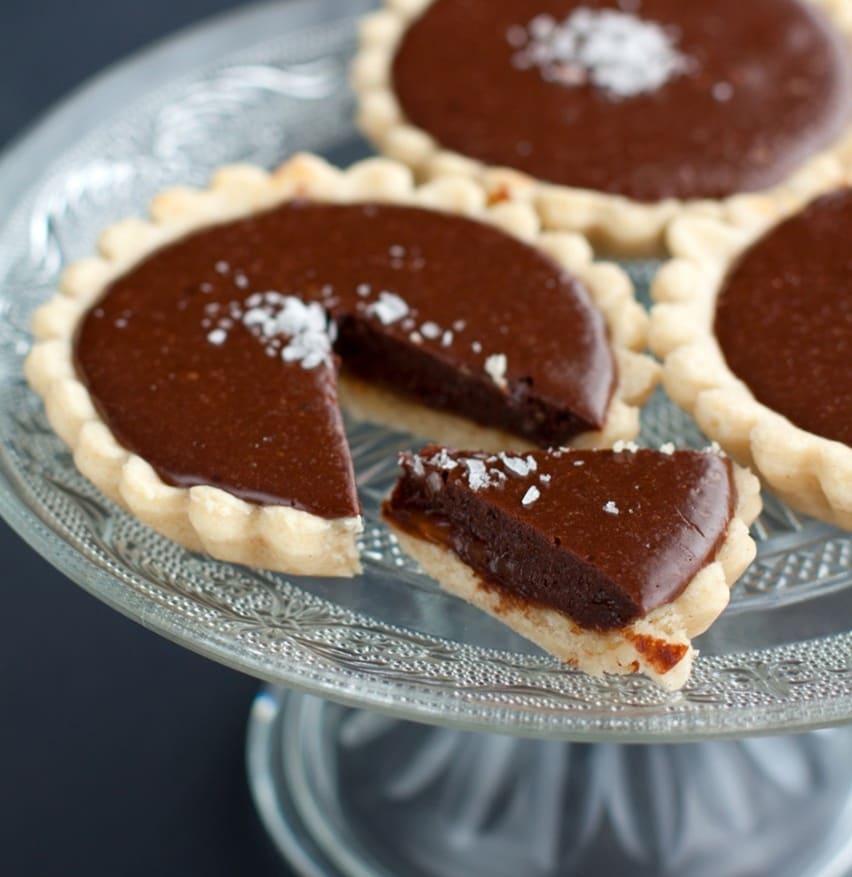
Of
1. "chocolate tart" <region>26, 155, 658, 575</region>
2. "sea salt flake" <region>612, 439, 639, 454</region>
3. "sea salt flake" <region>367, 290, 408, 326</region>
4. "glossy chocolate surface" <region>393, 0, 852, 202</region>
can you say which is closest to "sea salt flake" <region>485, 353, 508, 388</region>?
"chocolate tart" <region>26, 155, 658, 575</region>

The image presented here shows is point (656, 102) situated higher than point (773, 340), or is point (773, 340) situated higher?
point (656, 102)

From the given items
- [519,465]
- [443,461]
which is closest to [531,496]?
[519,465]

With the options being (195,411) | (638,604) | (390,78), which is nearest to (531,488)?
(638,604)

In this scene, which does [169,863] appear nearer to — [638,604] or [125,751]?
[125,751]

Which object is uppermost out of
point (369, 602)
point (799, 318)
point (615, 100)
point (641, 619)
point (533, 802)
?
point (615, 100)

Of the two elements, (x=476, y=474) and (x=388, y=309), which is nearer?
(x=476, y=474)

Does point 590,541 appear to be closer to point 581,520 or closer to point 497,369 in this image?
point 581,520

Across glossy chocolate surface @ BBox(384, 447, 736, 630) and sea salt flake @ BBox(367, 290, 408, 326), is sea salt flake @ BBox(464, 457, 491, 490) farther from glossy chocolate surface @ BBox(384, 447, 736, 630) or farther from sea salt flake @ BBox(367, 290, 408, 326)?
sea salt flake @ BBox(367, 290, 408, 326)
